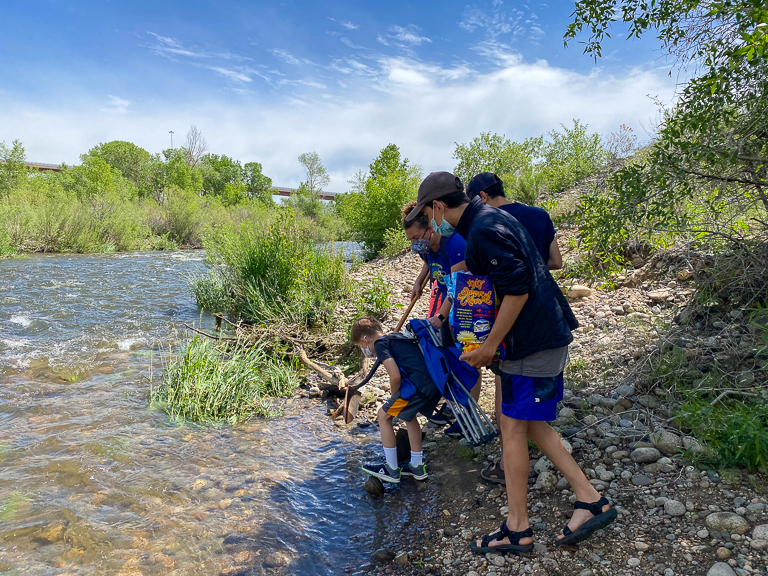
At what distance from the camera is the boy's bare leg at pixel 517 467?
256 cm


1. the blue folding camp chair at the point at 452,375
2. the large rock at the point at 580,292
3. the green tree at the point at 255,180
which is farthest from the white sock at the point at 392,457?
the green tree at the point at 255,180

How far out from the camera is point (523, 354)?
245 cm

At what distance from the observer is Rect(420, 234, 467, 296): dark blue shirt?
3.28m

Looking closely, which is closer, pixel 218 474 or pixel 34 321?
pixel 218 474

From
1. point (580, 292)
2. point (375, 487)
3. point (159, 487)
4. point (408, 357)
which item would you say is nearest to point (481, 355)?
point (408, 357)

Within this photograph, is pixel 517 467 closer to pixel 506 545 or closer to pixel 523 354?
pixel 506 545

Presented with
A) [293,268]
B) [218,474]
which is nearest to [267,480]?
[218,474]

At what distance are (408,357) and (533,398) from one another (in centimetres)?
120

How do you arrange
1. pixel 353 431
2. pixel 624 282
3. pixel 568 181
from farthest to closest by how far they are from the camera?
pixel 568 181, pixel 624 282, pixel 353 431

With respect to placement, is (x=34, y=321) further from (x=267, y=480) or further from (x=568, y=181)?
(x=568, y=181)

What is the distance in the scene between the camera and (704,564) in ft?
7.38

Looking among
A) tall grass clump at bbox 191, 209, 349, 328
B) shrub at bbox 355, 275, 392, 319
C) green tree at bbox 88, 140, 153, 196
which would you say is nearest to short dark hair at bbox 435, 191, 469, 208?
shrub at bbox 355, 275, 392, 319

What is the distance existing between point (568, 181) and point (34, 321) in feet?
44.8

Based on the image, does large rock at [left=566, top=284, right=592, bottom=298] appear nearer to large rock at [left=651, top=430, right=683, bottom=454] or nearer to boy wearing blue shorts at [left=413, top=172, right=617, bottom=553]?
large rock at [left=651, top=430, right=683, bottom=454]
